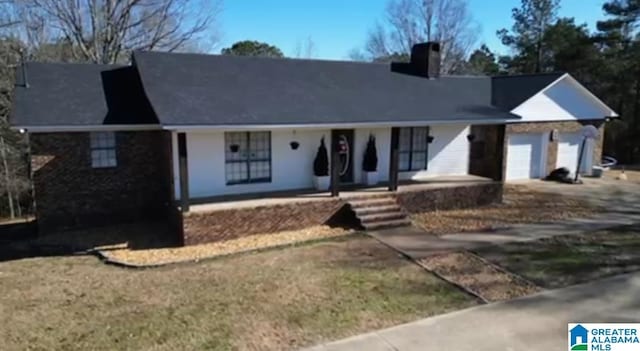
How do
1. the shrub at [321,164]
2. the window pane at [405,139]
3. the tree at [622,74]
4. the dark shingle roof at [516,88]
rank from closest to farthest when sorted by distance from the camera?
the shrub at [321,164] < the window pane at [405,139] < the dark shingle roof at [516,88] < the tree at [622,74]

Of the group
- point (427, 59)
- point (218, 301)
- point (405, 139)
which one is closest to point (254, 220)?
point (218, 301)

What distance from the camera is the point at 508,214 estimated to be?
13.3 metres

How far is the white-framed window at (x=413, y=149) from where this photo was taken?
50.5ft

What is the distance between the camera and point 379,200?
12.7 m

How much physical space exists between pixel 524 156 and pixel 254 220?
13.4m

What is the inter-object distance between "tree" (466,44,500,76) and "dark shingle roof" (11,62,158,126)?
117ft

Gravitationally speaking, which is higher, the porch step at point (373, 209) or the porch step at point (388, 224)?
the porch step at point (373, 209)

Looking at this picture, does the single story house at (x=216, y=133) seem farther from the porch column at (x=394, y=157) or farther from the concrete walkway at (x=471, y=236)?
the concrete walkway at (x=471, y=236)

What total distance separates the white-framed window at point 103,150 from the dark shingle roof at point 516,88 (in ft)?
47.6

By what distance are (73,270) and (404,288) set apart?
22.3 ft

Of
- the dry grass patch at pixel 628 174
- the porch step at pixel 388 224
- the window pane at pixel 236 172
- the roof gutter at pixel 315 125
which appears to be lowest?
the porch step at pixel 388 224

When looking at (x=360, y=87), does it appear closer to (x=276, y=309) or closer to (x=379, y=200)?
(x=379, y=200)

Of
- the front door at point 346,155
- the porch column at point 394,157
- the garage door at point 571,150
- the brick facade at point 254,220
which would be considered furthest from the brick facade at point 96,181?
the garage door at point 571,150

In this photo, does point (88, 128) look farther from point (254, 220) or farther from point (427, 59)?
point (427, 59)
